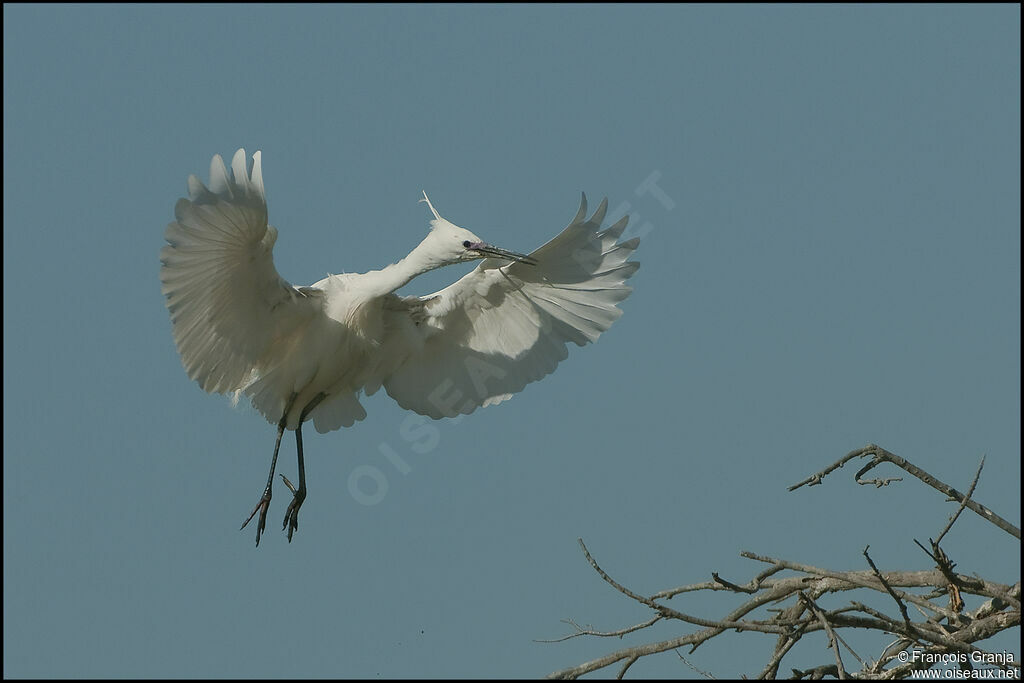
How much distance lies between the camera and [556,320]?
10.9 metres

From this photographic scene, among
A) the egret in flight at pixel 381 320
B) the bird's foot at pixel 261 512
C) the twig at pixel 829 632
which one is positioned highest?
the egret in flight at pixel 381 320

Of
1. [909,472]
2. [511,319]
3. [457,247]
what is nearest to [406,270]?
[457,247]

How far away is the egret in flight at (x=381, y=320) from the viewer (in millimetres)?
9289

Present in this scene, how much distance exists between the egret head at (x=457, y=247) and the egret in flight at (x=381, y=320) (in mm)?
11

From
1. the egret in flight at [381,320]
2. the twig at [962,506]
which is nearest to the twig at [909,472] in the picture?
the twig at [962,506]

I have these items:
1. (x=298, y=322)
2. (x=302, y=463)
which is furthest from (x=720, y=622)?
(x=302, y=463)

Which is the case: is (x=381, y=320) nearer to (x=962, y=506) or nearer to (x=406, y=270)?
(x=406, y=270)

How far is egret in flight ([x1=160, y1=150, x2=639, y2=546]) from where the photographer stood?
9289 millimetres

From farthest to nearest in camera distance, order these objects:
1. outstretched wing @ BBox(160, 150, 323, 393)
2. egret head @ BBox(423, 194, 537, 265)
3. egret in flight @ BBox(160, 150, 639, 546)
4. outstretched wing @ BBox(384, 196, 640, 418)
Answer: outstretched wing @ BBox(384, 196, 640, 418)
egret head @ BBox(423, 194, 537, 265)
egret in flight @ BBox(160, 150, 639, 546)
outstretched wing @ BBox(160, 150, 323, 393)

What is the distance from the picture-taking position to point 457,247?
→ 9.89 metres

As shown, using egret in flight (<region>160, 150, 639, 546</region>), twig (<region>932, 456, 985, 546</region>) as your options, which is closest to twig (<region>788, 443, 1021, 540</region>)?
twig (<region>932, 456, 985, 546</region>)

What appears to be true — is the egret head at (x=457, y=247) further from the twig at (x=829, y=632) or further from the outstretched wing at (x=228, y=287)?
the twig at (x=829, y=632)

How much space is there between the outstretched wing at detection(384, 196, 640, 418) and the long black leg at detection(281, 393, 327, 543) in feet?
2.25

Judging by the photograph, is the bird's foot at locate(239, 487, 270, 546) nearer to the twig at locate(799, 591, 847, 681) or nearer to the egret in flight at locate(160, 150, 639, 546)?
the egret in flight at locate(160, 150, 639, 546)
